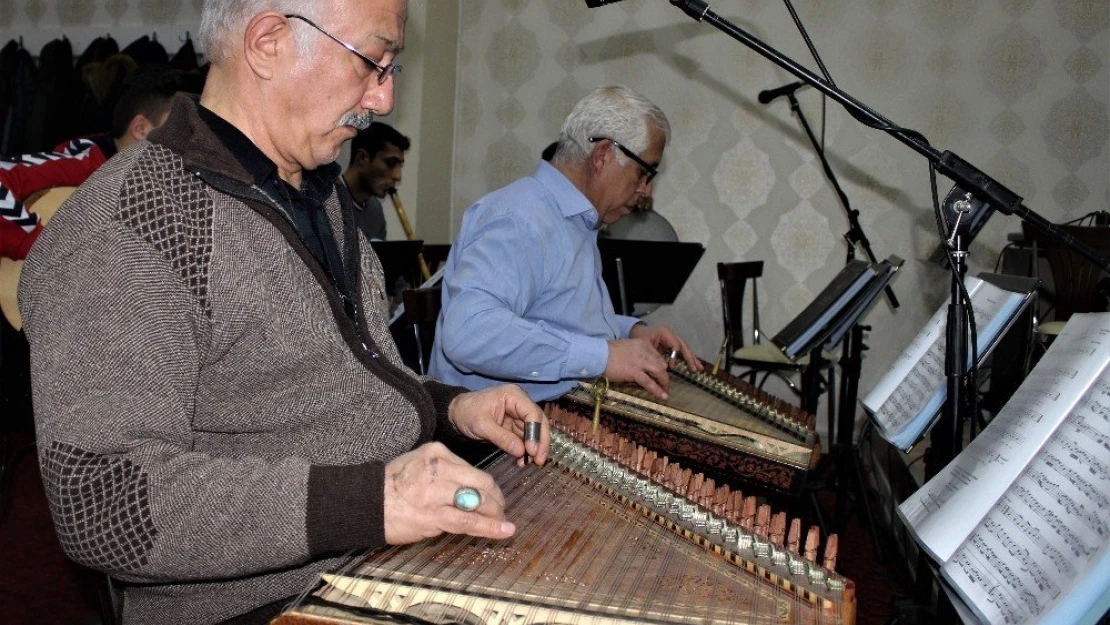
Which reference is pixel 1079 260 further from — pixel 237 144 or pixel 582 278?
pixel 237 144

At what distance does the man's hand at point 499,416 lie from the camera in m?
1.46

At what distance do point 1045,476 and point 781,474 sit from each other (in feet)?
3.24

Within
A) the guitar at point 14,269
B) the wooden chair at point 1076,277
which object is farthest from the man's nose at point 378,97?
the wooden chair at point 1076,277

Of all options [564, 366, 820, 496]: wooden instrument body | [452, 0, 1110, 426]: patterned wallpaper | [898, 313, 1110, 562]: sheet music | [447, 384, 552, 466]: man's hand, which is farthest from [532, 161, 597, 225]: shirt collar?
[452, 0, 1110, 426]: patterned wallpaper

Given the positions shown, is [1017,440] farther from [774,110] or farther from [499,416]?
[774,110]

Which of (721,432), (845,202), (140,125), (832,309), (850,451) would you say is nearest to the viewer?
(721,432)

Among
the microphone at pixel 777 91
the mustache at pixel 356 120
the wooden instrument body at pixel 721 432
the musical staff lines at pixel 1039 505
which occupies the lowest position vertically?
the wooden instrument body at pixel 721 432

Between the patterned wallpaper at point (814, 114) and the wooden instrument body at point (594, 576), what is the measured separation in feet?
15.1

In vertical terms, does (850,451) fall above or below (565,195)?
below

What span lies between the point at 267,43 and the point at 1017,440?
108cm

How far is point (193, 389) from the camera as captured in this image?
42.8 inches

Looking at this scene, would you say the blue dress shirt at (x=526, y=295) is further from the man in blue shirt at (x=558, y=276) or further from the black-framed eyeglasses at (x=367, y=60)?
the black-framed eyeglasses at (x=367, y=60)

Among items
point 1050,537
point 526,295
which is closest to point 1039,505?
point 1050,537

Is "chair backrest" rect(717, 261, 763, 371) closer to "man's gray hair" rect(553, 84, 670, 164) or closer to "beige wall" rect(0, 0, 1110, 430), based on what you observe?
"beige wall" rect(0, 0, 1110, 430)
